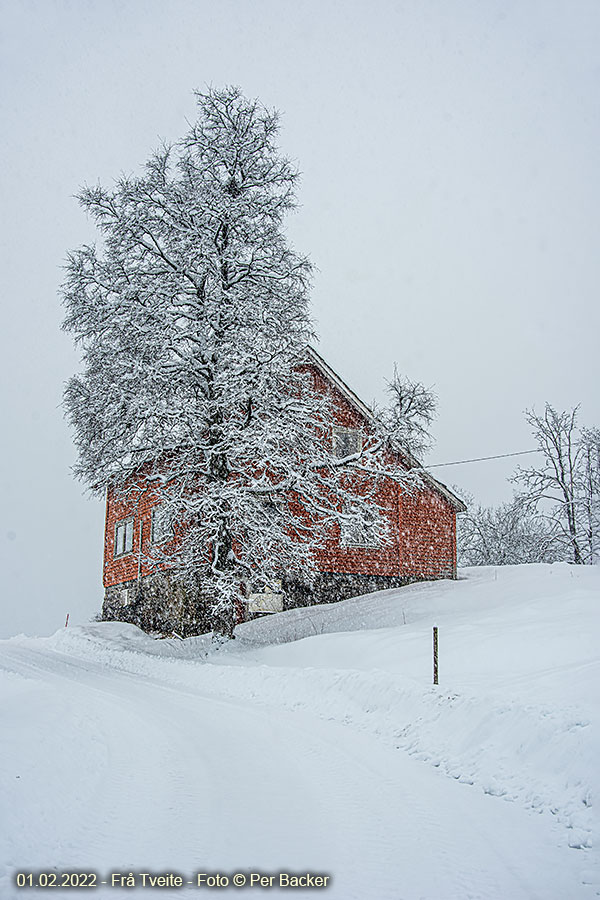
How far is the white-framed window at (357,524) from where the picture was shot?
64.3 feet

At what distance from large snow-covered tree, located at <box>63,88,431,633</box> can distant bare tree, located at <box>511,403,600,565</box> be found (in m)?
20.5

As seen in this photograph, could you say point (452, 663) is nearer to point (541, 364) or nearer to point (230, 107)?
point (230, 107)

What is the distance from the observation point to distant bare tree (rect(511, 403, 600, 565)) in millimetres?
38312

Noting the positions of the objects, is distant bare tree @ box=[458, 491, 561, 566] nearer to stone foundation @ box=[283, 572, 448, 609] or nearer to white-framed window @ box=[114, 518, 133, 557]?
stone foundation @ box=[283, 572, 448, 609]

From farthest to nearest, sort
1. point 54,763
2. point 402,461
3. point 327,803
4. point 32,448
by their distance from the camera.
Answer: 1. point 32,448
2. point 402,461
3. point 54,763
4. point 327,803

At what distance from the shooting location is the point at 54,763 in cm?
732

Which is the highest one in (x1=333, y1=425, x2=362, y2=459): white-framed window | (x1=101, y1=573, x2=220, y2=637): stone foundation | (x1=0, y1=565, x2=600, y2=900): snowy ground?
(x1=333, y1=425, x2=362, y2=459): white-framed window

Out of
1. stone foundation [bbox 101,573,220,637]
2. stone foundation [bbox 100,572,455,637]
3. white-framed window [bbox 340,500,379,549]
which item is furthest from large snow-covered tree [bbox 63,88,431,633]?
stone foundation [bbox 100,572,455,637]

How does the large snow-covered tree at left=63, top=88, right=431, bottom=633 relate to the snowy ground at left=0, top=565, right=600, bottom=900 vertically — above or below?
above

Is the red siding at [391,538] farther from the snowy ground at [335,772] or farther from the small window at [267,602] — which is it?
the snowy ground at [335,772]

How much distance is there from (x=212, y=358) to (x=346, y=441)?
11.9 meters

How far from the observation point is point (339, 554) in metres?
29.6

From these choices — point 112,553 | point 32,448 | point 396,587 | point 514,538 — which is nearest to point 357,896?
point 396,587

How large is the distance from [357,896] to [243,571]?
15.7m
